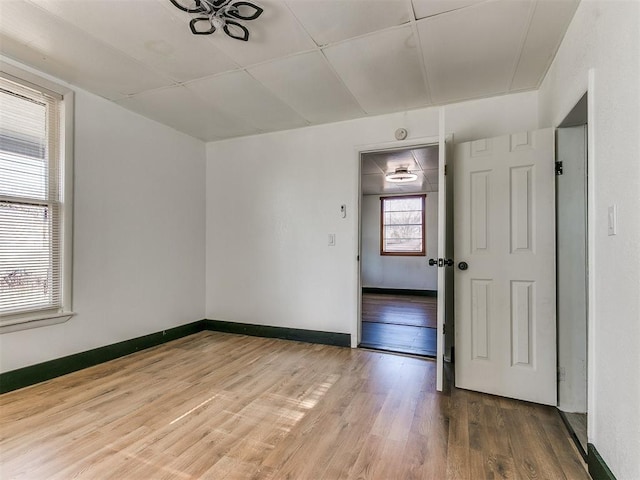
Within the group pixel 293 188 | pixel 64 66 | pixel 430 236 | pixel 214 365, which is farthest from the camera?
pixel 430 236

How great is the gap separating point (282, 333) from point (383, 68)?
298 centimetres

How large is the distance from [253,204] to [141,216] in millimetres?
1267

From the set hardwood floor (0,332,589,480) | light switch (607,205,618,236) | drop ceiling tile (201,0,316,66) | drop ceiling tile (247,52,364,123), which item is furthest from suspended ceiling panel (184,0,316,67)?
hardwood floor (0,332,589,480)

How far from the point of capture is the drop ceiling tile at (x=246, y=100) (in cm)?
282

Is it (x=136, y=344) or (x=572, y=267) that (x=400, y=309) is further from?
(x=136, y=344)

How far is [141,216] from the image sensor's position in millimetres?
3475

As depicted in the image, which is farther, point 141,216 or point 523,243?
point 141,216

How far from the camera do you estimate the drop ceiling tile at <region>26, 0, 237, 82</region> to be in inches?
75.4

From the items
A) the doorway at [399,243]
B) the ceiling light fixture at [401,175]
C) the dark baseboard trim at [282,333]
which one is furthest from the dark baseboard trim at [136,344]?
the ceiling light fixture at [401,175]

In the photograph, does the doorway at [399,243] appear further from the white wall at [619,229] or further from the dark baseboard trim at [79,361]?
the white wall at [619,229]

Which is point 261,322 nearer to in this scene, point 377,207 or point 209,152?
point 209,152

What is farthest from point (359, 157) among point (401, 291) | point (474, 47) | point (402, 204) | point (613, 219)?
point (401, 291)

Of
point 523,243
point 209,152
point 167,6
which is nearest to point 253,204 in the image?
point 209,152

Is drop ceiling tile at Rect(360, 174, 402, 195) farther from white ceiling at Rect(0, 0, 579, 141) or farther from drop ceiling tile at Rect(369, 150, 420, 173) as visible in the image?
white ceiling at Rect(0, 0, 579, 141)
